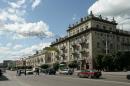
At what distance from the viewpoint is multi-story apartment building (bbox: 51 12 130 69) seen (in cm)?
8688

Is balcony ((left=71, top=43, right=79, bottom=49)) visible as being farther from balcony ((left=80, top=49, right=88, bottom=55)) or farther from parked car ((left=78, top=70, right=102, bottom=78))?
parked car ((left=78, top=70, right=102, bottom=78))

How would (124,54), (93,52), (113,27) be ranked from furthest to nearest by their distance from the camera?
(113,27) → (93,52) → (124,54)

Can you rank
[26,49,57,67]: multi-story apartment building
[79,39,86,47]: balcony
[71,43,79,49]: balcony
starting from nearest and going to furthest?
1. [79,39,86,47]: balcony
2. [71,43,79,49]: balcony
3. [26,49,57,67]: multi-story apartment building

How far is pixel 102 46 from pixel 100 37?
2.78 meters

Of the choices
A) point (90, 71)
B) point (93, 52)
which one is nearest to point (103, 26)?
point (93, 52)

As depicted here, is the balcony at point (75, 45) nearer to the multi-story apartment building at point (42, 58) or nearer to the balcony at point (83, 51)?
the balcony at point (83, 51)

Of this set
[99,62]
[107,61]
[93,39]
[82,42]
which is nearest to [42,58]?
[82,42]

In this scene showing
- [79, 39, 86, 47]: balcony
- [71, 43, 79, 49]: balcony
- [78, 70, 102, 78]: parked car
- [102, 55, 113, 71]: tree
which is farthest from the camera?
[71, 43, 79, 49]: balcony

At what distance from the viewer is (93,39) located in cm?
8719

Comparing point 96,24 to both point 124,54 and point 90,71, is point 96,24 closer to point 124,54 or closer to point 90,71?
point 124,54

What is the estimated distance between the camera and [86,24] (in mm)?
89812

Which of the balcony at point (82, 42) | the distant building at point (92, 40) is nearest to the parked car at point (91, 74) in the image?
the distant building at point (92, 40)

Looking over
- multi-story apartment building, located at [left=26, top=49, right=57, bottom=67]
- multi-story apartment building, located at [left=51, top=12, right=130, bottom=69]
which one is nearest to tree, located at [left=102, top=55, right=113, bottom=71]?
multi-story apartment building, located at [left=51, top=12, right=130, bottom=69]

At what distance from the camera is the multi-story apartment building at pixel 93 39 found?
86875mm
